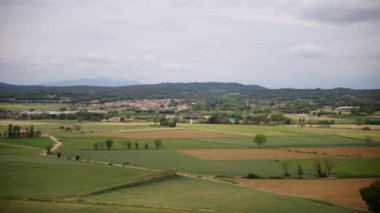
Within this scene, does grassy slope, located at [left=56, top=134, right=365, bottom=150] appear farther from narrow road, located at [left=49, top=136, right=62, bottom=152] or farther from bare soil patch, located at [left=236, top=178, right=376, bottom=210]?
bare soil patch, located at [left=236, top=178, right=376, bottom=210]

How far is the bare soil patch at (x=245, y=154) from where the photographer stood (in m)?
64.6

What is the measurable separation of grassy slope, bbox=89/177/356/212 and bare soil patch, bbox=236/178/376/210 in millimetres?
2587

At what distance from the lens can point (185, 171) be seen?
55.2m

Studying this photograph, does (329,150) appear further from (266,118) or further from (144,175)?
(266,118)

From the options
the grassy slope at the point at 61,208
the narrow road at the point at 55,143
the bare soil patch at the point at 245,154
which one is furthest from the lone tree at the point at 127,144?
the grassy slope at the point at 61,208

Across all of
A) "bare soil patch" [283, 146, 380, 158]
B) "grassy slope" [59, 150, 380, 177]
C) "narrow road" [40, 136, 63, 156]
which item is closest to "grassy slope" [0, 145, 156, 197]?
"grassy slope" [59, 150, 380, 177]

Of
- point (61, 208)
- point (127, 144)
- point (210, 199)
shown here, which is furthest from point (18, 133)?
point (210, 199)

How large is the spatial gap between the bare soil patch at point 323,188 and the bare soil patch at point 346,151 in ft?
50.8

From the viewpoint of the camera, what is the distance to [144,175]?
4862 centimetres

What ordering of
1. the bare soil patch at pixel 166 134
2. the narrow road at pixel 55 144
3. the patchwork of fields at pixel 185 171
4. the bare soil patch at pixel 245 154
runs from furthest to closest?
1. the bare soil patch at pixel 166 134
2. the narrow road at pixel 55 144
3. the bare soil patch at pixel 245 154
4. the patchwork of fields at pixel 185 171

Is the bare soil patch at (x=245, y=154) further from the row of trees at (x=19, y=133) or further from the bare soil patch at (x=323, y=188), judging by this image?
the row of trees at (x=19, y=133)

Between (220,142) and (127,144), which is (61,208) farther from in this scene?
(220,142)

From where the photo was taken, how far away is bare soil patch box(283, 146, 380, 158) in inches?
2531

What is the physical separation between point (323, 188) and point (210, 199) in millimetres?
13385
